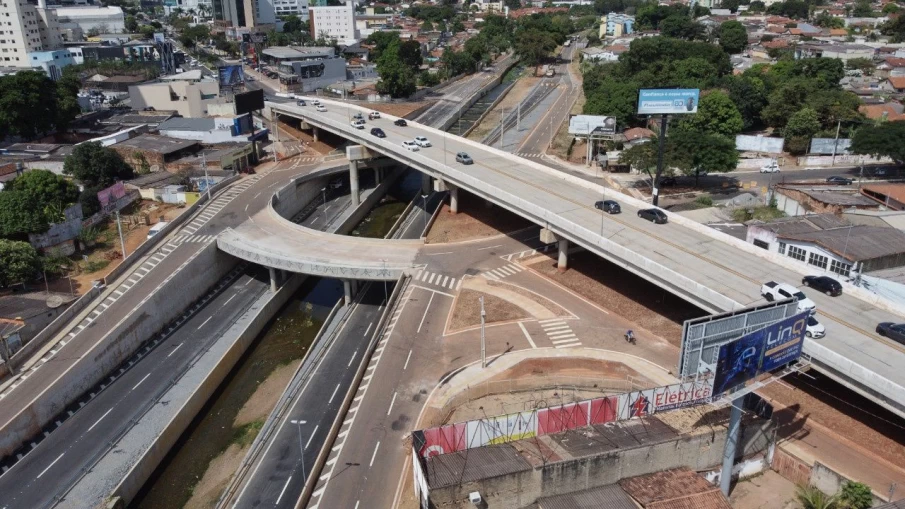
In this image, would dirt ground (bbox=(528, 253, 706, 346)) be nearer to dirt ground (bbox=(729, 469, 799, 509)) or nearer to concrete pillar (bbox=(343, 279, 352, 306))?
dirt ground (bbox=(729, 469, 799, 509))

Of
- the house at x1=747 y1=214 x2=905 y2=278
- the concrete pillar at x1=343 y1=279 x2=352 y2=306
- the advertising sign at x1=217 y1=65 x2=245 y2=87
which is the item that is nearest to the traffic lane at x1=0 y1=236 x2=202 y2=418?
the concrete pillar at x1=343 y1=279 x2=352 y2=306

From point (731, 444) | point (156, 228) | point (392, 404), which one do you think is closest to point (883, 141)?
point (731, 444)

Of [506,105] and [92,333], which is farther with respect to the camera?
[506,105]

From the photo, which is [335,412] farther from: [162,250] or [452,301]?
[162,250]

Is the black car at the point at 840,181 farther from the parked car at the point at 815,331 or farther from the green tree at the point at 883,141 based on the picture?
the parked car at the point at 815,331

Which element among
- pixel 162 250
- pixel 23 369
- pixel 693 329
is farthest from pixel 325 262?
pixel 693 329

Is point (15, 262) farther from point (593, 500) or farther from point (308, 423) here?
point (593, 500)
